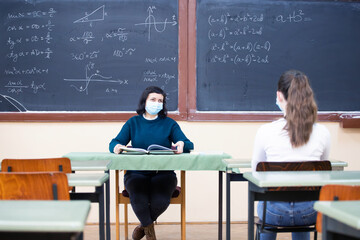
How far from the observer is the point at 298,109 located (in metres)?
2.15

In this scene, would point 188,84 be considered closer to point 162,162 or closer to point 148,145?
point 148,145

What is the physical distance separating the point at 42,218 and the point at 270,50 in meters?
3.43

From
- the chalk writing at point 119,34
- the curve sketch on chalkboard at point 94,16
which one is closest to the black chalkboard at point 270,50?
the chalk writing at point 119,34

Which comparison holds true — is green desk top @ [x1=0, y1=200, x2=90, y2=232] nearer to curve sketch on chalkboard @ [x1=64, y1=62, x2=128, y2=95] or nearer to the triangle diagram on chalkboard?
curve sketch on chalkboard @ [x1=64, y1=62, x2=128, y2=95]

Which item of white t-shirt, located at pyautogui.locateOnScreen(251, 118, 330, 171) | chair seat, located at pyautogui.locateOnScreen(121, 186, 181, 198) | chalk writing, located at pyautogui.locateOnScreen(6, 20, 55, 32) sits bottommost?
chair seat, located at pyautogui.locateOnScreen(121, 186, 181, 198)

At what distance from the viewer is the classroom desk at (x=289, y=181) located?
174 centimetres

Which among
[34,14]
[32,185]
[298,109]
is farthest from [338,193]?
[34,14]

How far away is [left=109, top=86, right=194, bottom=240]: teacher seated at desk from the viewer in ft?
10.00

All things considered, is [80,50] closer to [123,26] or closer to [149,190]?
[123,26]

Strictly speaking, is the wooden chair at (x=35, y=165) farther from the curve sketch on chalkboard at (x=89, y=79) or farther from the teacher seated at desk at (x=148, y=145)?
the curve sketch on chalkboard at (x=89, y=79)

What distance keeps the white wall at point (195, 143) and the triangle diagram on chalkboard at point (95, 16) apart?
1.00 metres

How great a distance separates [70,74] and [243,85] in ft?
5.54

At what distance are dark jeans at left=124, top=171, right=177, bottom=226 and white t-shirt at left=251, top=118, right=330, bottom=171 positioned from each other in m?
1.06

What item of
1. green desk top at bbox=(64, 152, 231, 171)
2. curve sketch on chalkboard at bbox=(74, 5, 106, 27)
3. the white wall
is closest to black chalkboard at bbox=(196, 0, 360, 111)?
the white wall
